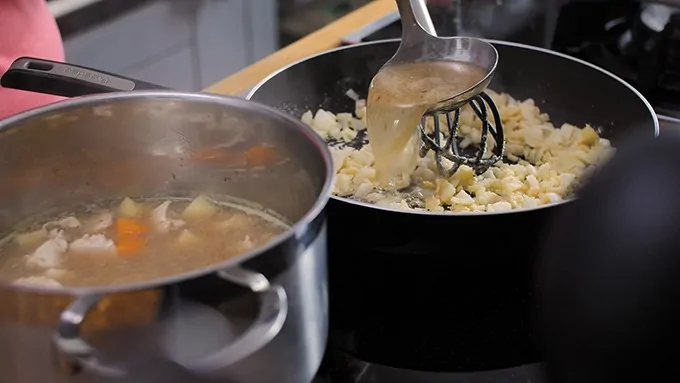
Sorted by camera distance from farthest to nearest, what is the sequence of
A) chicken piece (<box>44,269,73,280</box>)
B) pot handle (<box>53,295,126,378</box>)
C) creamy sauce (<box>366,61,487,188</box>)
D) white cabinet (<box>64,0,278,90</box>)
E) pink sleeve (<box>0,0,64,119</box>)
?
1. white cabinet (<box>64,0,278,90</box>)
2. pink sleeve (<box>0,0,64,119</box>)
3. creamy sauce (<box>366,61,487,188</box>)
4. chicken piece (<box>44,269,73,280</box>)
5. pot handle (<box>53,295,126,378</box>)

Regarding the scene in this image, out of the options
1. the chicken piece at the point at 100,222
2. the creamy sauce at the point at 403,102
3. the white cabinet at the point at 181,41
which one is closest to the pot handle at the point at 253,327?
the chicken piece at the point at 100,222

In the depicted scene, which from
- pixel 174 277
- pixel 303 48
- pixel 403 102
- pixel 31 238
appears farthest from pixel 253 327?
pixel 303 48

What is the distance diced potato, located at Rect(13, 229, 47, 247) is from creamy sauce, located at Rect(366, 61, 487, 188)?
0.35 m

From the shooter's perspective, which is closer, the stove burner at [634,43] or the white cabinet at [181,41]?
the stove burner at [634,43]

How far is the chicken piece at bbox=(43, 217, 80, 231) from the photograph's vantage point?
699mm

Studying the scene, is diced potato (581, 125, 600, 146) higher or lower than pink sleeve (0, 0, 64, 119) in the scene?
lower

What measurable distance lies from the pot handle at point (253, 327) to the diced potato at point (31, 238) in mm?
265

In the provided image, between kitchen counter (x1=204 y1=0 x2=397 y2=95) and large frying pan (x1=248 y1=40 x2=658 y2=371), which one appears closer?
large frying pan (x1=248 y1=40 x2=658 y2=371)

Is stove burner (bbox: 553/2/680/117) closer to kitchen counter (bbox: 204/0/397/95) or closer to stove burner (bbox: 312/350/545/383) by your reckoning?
kitchen counter (bbox: 204/0/397/95)

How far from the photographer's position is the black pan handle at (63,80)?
0.71 meters

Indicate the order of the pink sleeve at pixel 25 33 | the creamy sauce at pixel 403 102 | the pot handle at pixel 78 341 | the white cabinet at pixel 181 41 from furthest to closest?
the white cabinet at pixel 181 41 → the pink sleeve at pixel 25 33 → the creamy sauce at pixel 403 102 → the pot handle at pixel 78 341

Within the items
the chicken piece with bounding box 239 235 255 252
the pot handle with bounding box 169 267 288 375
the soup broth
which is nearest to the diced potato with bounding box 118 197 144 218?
the soup broth

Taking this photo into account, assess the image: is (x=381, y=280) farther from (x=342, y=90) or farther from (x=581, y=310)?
(x=342, y=90)

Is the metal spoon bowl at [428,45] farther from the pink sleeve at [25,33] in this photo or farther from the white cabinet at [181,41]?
the white cabinet at [181,41]
